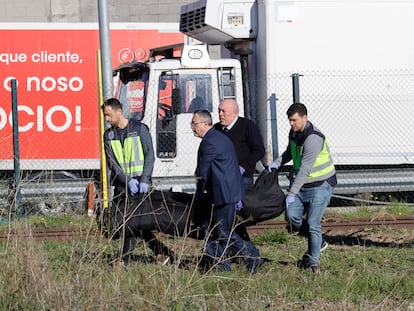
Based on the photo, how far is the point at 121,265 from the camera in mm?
7258

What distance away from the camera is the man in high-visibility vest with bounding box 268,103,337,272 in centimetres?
863

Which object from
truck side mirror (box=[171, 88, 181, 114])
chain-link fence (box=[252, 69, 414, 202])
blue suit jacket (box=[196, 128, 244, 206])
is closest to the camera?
blue suit jacket (box=[196, 128, 244, 206])

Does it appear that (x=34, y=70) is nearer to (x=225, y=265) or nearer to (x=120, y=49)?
(x=120, y=49)

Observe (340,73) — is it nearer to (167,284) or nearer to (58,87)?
(58,87)

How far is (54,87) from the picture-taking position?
15.5 m

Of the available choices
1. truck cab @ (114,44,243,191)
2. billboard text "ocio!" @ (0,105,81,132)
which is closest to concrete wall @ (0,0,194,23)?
billboard text "ocio!" @ (0,105,81,132)

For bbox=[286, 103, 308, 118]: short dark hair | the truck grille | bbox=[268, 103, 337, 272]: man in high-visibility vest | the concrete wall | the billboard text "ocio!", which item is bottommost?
bbox=[268, 103, 337, 272]: man in high-visibility vest

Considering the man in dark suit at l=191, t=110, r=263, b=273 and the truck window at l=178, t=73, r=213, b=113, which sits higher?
the truck window at l=178, t=73, r=213, b=113

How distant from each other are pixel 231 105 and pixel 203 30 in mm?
4265

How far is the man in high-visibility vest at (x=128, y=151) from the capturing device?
904 centimetres

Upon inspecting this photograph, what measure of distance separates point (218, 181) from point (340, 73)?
5350mm

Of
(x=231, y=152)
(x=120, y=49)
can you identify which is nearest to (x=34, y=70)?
(x=120, y=49)

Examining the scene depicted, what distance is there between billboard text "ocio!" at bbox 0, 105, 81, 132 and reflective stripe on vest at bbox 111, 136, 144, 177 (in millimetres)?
6303

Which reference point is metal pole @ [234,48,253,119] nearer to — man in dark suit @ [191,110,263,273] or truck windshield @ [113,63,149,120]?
truck windshield @ [113,63,149,120]
